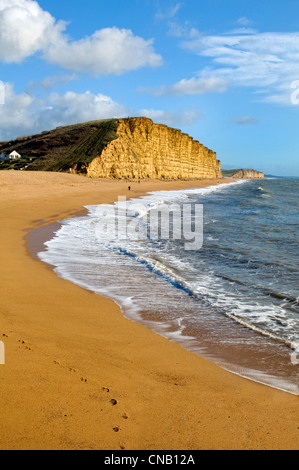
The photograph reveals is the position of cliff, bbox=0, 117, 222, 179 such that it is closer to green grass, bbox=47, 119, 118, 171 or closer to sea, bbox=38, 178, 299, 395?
green grass, bbox=47, 119, 118, 171

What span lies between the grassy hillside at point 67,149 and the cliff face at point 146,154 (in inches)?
55.6

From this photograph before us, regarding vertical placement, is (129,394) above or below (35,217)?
below

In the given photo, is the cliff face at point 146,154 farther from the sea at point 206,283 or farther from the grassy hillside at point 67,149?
the sea at point 206,283

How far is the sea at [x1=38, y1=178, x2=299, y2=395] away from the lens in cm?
434

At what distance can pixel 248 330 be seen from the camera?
495 cm

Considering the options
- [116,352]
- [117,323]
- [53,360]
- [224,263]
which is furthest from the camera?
[224,263]

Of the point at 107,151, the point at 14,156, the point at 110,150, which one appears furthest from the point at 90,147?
the point at 14,156

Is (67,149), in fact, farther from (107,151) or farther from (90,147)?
(107,151)

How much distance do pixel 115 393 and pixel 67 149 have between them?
52.7 m

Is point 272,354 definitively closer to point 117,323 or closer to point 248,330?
point 248,330

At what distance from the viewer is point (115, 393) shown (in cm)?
302

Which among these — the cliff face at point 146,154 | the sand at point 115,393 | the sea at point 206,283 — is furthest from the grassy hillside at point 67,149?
the sand at point 115,393

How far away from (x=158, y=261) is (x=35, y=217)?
8260mm
